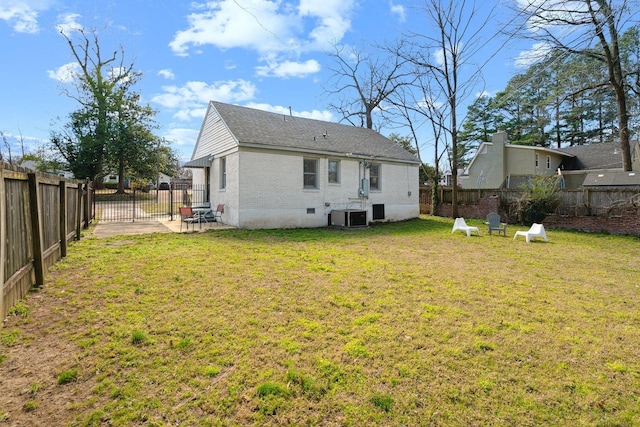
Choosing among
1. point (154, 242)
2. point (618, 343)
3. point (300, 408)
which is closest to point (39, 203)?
point (154, 242)

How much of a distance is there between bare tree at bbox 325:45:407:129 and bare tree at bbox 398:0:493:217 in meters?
4.48

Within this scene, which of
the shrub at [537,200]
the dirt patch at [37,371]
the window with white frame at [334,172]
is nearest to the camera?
the dirt patch at [37,371]

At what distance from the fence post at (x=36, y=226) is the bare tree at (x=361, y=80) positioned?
72.9ft

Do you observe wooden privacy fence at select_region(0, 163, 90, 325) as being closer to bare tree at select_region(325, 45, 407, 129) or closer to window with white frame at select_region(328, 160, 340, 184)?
window with white frame at select_region(328, 160, 340, 184)

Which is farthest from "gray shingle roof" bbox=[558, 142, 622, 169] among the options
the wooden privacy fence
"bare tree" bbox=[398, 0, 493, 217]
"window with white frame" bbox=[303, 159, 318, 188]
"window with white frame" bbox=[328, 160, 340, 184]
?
the wooden privacy fence

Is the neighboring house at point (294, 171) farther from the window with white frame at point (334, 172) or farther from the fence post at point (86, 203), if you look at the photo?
the fence post at point (86, 203)

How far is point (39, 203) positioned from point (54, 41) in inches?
1319

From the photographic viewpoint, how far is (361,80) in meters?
27.4

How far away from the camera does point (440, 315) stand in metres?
4.13

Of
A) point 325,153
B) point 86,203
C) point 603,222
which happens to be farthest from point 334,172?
point 603,222

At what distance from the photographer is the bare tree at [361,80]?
24.6 m

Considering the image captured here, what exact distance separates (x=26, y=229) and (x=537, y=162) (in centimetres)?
3202

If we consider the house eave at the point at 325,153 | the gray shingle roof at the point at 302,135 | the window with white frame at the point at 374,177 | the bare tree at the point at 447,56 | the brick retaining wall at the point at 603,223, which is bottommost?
the brick retaining wall at the point at 603,223

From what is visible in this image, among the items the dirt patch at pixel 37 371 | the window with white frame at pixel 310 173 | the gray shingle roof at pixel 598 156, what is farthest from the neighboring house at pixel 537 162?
the dirt patch at pixel 37 371
